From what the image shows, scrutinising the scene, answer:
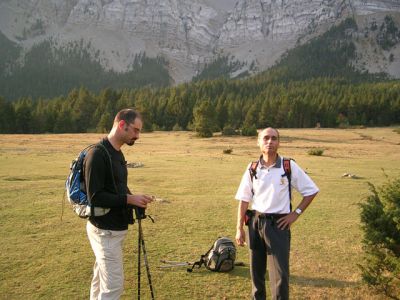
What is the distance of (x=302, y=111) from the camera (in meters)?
119

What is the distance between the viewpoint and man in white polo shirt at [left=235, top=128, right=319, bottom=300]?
696 cm

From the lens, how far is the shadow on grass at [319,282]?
9.59 metres

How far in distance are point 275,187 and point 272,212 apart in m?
0.47

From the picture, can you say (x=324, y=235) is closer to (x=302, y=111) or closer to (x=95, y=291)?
(x=95, y=291)

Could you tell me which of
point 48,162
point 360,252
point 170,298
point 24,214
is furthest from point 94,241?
point 48,162

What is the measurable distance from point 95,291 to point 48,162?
28.6 meters

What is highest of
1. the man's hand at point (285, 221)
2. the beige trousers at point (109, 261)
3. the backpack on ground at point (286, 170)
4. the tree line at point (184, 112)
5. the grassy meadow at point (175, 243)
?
the tree line at point (184, 112)

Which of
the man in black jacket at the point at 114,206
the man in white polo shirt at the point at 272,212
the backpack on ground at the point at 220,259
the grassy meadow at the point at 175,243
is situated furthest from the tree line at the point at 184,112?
the man in black jacket at the point at 114,206

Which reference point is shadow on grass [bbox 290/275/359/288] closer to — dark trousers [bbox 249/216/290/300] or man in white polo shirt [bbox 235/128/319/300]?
man in white polo shirt [bbox 235/128/319/300]

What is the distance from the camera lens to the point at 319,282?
9742mm

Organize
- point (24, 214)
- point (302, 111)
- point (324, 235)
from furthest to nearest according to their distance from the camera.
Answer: point (302, 111), point (24, 214), point (324, 235)

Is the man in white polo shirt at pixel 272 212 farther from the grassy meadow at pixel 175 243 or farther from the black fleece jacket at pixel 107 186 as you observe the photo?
the black fleece jacket at pixel 107 186

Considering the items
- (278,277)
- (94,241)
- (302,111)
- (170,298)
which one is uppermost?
(302,111)

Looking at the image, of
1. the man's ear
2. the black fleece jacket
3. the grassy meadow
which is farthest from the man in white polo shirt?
the man's ear
